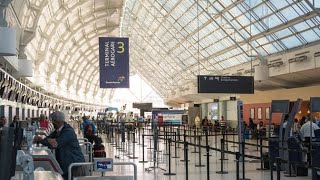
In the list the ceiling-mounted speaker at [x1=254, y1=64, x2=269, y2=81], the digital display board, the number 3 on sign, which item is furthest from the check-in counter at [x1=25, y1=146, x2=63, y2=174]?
the ceiling-mounted speaker at [x1=254, y1=64, x2=269, y2=81]

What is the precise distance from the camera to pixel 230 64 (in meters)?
42.2

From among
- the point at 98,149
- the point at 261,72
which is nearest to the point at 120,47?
the point at 98,149

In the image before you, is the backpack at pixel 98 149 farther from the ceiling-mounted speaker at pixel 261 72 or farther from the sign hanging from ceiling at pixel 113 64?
the ceiling-mounted speaker at pixel 261 72

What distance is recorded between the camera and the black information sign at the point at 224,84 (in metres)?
27.4

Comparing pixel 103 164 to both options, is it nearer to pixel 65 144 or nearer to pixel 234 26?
pixel 65 144

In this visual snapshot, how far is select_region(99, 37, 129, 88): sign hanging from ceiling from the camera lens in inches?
901

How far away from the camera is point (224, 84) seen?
89.9 feet

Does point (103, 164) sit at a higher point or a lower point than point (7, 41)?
lower

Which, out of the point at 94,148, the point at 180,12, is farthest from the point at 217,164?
the point at 180,12

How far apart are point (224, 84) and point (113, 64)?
7514 mm

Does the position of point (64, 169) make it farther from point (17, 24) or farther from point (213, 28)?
point (213, 28)

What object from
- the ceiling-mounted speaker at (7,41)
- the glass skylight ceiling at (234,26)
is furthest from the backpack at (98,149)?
the glass skylight ceiling at (234,26)

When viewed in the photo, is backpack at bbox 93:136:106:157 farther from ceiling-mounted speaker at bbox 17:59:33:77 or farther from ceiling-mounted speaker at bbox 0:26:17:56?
ceiling-mounted speaker at bbox 17:59:33:77

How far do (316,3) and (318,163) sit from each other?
14372 millimetres
